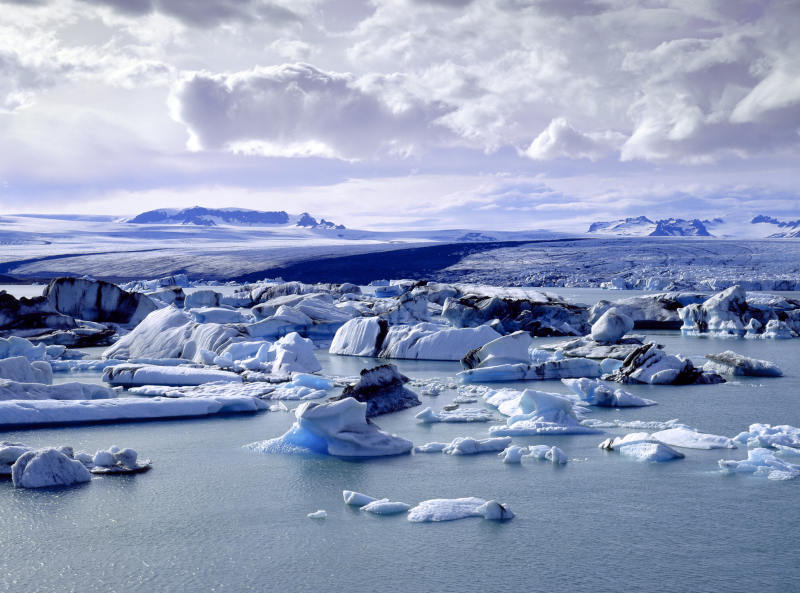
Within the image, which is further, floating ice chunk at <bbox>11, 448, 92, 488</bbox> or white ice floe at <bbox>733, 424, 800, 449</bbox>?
white ice floe at <bbox>733, 424, 800, 449</bbox>

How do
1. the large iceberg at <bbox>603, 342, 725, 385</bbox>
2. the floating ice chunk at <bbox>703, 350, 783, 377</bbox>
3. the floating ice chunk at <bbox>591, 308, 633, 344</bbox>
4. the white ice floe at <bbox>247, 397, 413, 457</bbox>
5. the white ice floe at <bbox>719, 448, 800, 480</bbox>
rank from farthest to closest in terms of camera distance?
1. the floating ice chunk at <bbox>591, 308, 633, 344</bbox>
2. the floating ice chunk at <bbox>703, 350, 783, 377</bbox>
3. the large iceberg at <bbox>603, 342, 725, 385</bbox>
4. the white ice floe at <bbox>247, 397, 413, 457</bbox>
5. the white ice floe at <bbox>719, 448, 800, 480</bbox>

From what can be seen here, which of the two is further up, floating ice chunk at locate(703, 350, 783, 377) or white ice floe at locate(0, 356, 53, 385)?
white ice floe at locate(0, 356, 53, 385)

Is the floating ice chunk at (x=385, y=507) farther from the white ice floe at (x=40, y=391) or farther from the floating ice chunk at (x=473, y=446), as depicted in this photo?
the white ice floe at (x=40, y=391)

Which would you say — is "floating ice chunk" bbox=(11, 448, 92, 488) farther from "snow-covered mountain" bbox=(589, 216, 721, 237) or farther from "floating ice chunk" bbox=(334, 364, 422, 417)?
"snow-covered mountain" bbox=(589, 216, 721, 237)

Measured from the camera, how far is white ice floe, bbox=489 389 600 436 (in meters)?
8.05

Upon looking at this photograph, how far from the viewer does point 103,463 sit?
668 cm

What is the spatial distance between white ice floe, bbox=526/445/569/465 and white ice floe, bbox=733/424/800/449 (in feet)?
6.33

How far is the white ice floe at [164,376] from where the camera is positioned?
37.6 feet

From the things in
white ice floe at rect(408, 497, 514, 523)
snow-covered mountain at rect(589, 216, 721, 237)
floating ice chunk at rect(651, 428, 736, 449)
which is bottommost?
floating ice chunk at rect(651, 428, 736, 449)

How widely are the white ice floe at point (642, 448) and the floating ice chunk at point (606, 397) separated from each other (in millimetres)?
2284

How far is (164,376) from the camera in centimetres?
1153

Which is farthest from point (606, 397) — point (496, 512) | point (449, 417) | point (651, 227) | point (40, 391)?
point (651, 227)

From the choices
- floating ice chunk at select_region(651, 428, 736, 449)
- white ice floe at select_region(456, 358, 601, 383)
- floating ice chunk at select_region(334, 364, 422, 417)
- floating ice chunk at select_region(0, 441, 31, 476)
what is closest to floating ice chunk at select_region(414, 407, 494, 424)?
floating ice chunk at select_region(334, 364, 422, 417)

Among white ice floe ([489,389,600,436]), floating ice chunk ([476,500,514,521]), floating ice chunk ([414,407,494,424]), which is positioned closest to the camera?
floating ice chunk ([476,500,514,521])
